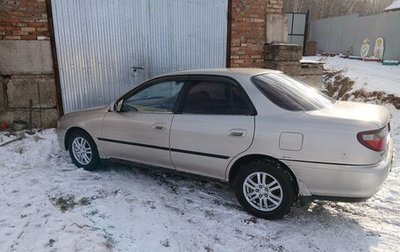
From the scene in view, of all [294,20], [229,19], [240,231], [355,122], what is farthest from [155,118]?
[294,20]

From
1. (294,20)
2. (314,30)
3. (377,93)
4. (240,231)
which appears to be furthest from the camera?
(314,30)

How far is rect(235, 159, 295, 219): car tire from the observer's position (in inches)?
138

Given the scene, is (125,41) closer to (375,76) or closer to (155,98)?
(155,98)

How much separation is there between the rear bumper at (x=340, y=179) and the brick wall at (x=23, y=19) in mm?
5205

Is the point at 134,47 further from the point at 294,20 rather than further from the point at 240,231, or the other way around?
the point at 294,20

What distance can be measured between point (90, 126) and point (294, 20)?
50.6 feet

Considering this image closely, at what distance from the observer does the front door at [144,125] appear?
422 centimetres

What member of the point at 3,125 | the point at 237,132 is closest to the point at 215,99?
the point at 237,132

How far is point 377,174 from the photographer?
3.23m

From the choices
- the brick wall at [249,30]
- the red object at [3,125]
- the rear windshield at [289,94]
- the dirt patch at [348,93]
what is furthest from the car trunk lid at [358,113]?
the dirt patch at [348,93]

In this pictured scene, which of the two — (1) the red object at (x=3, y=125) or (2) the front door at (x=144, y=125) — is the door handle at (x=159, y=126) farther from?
(1) the red object at (x=3, y=125)

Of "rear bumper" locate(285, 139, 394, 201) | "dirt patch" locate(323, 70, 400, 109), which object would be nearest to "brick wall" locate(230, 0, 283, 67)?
"dirt patch" locate(323, 70, 400, 109)

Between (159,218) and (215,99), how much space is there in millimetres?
1443

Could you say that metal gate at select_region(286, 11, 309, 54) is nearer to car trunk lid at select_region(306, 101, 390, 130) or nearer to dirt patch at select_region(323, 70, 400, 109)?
dirt patch at select_region(323, 70, 400, 109)
